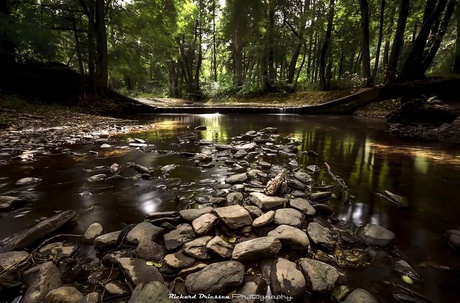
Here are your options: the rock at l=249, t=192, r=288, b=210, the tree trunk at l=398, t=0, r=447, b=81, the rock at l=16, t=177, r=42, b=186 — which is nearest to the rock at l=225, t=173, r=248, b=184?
the rock at l=249, t=192, r=288, b=210

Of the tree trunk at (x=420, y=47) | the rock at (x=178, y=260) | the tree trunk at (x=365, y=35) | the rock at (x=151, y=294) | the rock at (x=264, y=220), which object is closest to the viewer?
the rock at (x=151, y=294)

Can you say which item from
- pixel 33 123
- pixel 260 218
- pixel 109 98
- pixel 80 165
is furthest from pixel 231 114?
pixel 260 218

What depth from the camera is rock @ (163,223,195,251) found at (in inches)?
67.2

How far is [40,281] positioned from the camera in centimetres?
132

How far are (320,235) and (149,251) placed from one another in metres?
1.29

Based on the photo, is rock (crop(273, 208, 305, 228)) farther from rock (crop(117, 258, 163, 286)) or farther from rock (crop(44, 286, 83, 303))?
rock (crop(44, 286, 83, 303))

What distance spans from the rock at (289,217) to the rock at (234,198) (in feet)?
1.42

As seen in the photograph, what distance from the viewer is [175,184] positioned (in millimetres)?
2971

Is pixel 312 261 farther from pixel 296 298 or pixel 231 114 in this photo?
pixel 231 114

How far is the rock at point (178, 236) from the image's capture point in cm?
171

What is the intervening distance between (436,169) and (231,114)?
11.2m

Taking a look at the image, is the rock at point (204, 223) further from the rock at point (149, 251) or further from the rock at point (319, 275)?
the rock at point (319, 275)

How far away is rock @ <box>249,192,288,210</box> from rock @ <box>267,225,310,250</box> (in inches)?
16.5

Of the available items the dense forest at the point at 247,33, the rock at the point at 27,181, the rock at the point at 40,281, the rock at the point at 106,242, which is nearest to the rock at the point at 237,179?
the rock at the point at 106,242
